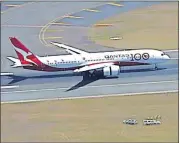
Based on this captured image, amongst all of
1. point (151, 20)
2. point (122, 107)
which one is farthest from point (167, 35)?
point (122, 107)

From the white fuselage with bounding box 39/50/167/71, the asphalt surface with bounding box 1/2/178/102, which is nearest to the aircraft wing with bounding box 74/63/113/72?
the white fuselage with bounding box 39/50/167/71

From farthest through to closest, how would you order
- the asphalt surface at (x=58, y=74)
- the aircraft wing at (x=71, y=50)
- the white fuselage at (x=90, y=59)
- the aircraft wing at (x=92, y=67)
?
the aircraft wing at (x=71, y=50)
the white fuselage at (x=90, y=59)
the aircraft wing at (x=92, y=67)
the asphalt surface at (x=58, y=74)

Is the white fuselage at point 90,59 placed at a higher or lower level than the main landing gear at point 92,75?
higher

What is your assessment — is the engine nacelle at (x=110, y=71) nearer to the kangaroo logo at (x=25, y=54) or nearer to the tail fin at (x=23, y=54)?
the tail fin at (x=23, y=54)

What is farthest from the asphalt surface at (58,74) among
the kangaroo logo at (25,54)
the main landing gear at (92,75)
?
the kangaroo logo at (25,54)

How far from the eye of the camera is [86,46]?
7962cm

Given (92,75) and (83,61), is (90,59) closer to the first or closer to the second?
(83,61)

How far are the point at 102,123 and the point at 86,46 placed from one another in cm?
2037

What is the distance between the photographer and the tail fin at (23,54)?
72000mm

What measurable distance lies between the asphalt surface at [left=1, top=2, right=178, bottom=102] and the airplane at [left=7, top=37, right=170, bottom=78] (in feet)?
3.31

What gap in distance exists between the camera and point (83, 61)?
72562 millimetres

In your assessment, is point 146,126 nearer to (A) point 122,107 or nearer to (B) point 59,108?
(A) point 122,107

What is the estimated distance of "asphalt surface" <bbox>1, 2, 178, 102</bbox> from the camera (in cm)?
6888

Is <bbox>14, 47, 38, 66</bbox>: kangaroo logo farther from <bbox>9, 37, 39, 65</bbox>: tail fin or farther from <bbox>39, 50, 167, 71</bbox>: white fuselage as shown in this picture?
<bbox>39, 50, 167, 71</bbox>: white fuselage
